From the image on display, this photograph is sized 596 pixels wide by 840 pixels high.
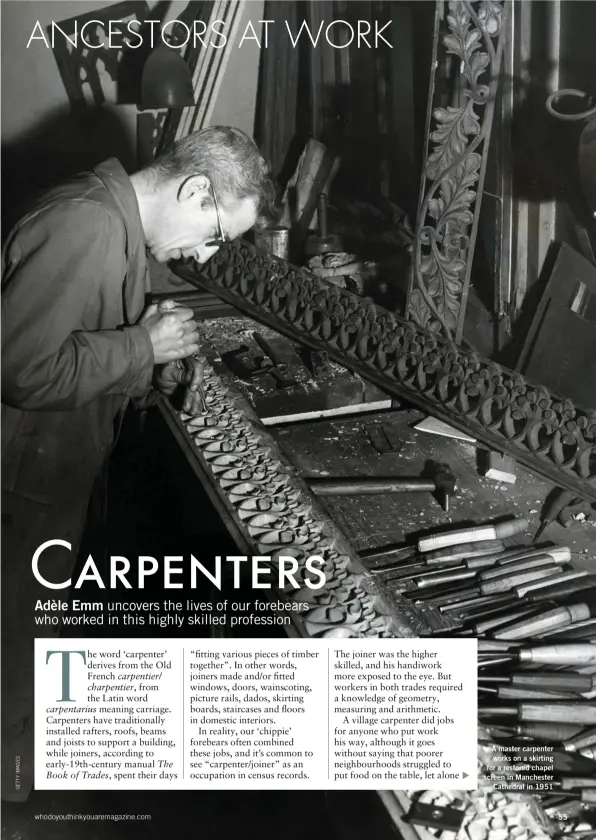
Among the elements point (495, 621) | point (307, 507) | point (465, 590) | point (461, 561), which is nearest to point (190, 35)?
point (307, 507)

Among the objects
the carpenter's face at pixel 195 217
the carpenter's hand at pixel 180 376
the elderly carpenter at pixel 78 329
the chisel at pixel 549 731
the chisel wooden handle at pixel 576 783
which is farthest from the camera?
the carpenter's hand at pixel 180 376

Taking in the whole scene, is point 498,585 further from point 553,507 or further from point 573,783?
point 573,783

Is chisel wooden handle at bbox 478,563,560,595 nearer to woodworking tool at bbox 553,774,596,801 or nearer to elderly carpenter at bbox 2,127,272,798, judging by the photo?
woodworking tool at bbox 553,774,596,801

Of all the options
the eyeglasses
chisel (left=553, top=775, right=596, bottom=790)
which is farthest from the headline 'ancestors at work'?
chisel (left=553, top=775, right=596, bottom=790)

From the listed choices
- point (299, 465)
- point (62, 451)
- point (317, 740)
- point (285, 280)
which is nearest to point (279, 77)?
point (285, 280)

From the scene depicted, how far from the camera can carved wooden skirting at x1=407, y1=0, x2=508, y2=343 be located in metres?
3.24

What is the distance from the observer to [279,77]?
203 inches

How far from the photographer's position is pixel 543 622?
195 centimetres

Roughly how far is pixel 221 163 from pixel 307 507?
1.02m

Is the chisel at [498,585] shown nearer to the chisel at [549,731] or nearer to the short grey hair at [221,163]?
the chisel at [549,731]

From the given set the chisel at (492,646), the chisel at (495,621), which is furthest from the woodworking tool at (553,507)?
the chisel at (492,646)

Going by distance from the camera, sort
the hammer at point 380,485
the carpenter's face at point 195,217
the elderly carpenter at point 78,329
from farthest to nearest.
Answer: the hammer at point 380,485 < the carpenter's face at point 195,217 < the elderly carpenter at point 78,329

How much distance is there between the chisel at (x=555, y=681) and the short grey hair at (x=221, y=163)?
1418 mm

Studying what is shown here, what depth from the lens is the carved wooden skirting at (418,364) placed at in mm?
2498
